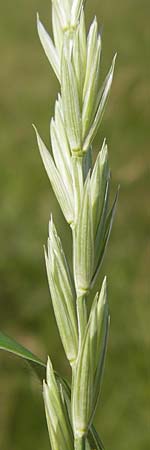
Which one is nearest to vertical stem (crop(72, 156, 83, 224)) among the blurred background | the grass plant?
the grass plant

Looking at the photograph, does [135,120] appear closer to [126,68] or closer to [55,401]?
[126,68]

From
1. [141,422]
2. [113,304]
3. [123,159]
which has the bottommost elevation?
[141,422]

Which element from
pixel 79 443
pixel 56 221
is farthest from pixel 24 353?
pixel 56 221

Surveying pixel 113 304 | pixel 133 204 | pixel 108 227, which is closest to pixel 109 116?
pixel 133 204

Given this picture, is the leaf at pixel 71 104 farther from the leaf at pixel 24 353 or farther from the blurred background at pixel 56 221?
the blurred background at pixel 56 221

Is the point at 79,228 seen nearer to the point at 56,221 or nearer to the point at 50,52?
the point at 50,52
